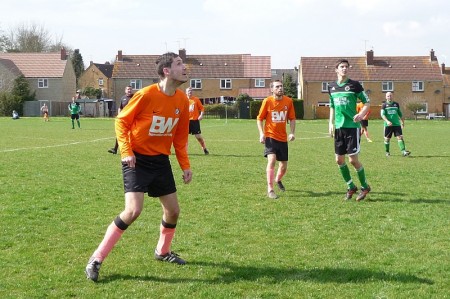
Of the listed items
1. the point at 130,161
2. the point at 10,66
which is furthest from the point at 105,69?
the point at 130,161

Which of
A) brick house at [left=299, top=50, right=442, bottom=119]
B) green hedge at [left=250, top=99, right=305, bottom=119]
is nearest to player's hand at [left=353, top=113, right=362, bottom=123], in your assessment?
green hedge at [left=250, top=99, right=305, bottom=119]

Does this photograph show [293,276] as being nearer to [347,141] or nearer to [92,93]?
[347,141]

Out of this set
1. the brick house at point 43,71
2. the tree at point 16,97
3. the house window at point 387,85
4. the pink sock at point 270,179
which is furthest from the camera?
the brick house at point 43,71

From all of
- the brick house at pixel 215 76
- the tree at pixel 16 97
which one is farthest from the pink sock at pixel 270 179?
the brick house at pixel 215 76

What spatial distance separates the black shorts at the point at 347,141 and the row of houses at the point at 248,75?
6452 cm

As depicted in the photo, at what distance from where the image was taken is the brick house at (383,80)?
77.5 m

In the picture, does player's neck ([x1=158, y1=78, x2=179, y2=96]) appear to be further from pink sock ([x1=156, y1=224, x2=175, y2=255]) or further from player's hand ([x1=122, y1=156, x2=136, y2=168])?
pink sock ([x1=156, y1=224, x2=175, y2=255])

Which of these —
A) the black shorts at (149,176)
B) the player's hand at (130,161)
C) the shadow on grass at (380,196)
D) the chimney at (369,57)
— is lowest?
the shadow on grass at (380,196)

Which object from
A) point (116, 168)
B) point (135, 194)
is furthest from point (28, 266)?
point (116, 168)

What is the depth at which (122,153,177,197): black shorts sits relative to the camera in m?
5.83

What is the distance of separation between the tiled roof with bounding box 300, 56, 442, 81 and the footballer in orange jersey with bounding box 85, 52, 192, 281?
72.5 metres

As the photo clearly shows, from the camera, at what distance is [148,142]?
234 inches

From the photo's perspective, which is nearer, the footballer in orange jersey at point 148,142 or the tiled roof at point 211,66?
the footballer in orange jersey at point 148,142

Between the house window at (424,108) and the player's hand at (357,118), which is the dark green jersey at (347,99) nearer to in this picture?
the player's hand at (357,118)
